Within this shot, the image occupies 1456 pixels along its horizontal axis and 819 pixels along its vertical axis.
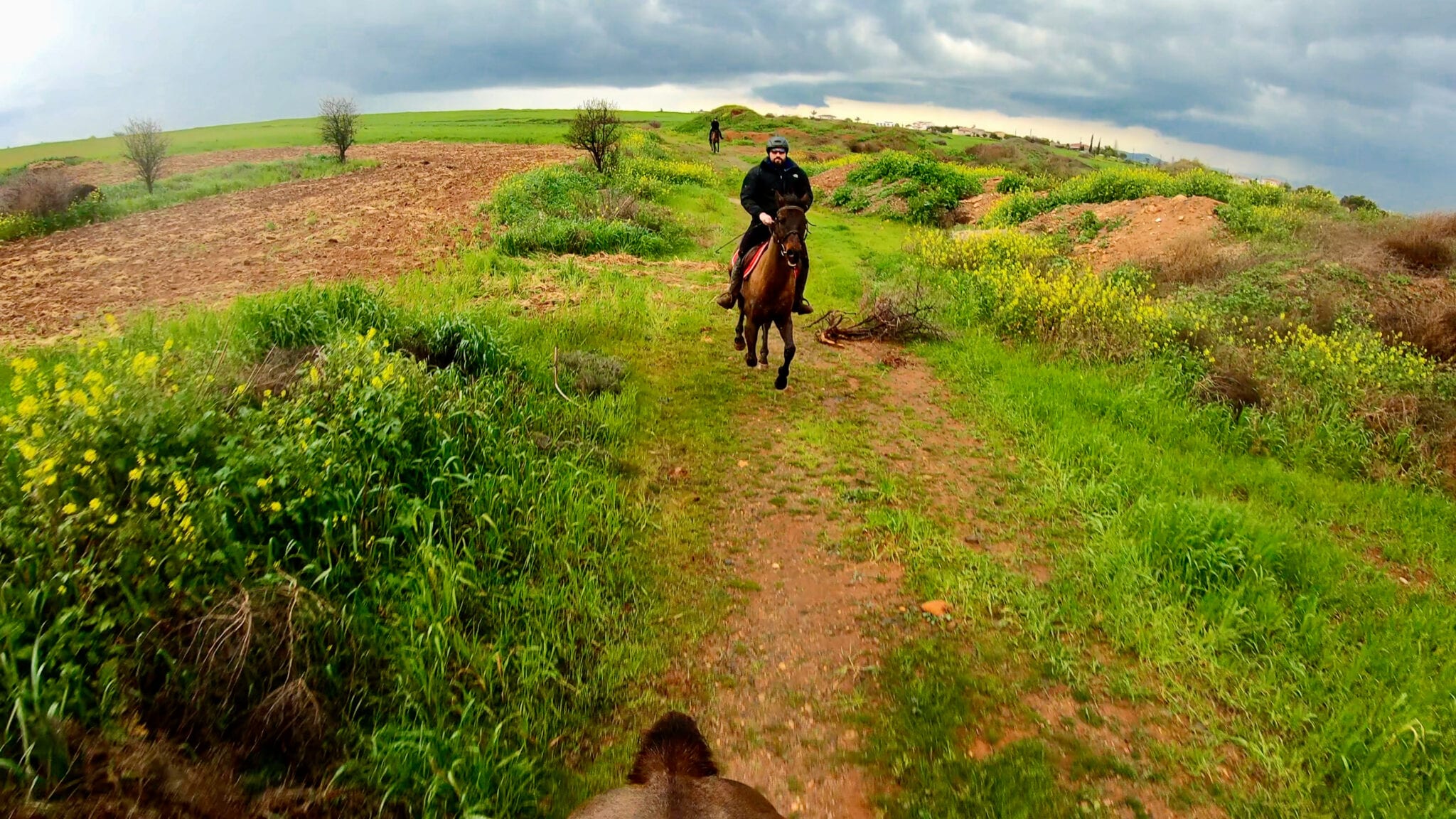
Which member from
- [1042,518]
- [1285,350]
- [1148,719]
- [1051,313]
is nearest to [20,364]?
[1148,719]

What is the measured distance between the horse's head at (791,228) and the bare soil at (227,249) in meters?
7.23

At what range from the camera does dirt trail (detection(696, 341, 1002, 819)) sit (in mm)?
3482

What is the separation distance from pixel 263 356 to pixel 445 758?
4214mm

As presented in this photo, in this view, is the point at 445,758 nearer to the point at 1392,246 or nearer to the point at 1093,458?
the point at 1093,458

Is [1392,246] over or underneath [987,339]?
over

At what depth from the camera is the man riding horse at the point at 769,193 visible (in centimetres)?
805

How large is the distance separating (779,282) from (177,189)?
20.5m

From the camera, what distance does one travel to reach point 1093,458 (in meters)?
6.66

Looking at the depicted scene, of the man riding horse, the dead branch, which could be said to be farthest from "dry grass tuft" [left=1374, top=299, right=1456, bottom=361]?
the man riding horse

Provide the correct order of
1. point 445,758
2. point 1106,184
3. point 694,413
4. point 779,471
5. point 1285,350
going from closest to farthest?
point 445,758 → point 779,471 → point 694,413 → point 1285,350 → point 1106,184

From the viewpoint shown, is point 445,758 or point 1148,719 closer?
point 445,758

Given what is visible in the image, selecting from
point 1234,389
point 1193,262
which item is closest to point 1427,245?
point 1193,262

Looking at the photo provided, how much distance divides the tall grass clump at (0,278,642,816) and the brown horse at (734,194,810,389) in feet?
11.9

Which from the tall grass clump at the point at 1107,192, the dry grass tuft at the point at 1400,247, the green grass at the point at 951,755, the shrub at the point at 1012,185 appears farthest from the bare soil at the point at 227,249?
the shrub at the point at 1012,185
